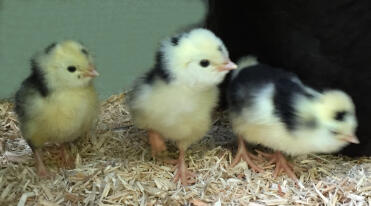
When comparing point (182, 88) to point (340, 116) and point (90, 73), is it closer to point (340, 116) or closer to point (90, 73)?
point (90, 73)

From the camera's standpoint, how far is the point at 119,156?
106 inches

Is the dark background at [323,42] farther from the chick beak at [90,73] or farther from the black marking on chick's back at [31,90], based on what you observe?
the black marking on chick's back at [31,90]

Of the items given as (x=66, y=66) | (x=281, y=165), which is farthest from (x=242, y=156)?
(x=66, y=66)

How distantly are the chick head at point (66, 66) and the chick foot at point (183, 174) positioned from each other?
572 millimetres

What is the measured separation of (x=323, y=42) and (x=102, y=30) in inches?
49.8

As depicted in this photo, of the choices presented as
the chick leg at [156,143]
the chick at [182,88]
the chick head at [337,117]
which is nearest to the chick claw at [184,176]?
the chick at [182,88]

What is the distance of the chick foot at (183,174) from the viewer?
2.50 m

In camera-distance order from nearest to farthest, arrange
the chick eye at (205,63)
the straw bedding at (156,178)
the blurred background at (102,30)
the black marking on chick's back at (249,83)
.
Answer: the chick eye at (205,63), the straw bedding at (156,178), the black marking on chick's back at (249,83), the blurred background at (102,30)

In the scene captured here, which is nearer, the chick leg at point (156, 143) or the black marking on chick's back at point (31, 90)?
the black marking on chick's back at point (31, 90)

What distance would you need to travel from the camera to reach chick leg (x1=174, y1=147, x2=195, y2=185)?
8.20 ft

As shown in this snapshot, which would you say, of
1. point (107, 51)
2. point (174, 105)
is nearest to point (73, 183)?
point (174, 105)

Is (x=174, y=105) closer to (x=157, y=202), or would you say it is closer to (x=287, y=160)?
(x=157, y=202)

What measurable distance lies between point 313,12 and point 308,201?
839mm

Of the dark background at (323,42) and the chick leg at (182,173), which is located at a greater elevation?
the dark background at (323,42)
